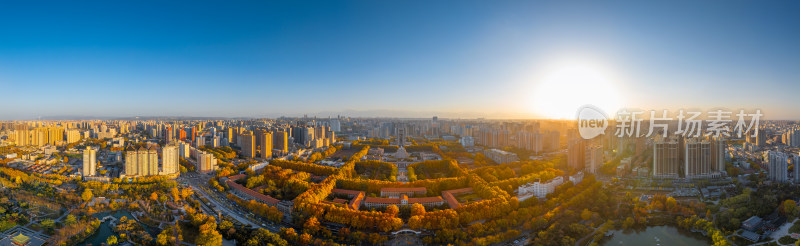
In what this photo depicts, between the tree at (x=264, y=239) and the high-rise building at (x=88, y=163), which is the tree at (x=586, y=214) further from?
the high-rise building at (x=88, y=163)

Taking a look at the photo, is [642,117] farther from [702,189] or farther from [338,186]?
[338,186]

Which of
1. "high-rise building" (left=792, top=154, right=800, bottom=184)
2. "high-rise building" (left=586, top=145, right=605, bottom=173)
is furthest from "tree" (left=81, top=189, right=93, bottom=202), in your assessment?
"high-rise building" (left=792, top=154, right=800, bottom=184)

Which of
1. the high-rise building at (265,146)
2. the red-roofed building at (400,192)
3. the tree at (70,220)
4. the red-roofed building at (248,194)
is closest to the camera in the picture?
the tree at (70,220)

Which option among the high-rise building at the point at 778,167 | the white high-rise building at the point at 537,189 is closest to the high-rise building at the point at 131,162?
the white high-rise building at the point at 537,189

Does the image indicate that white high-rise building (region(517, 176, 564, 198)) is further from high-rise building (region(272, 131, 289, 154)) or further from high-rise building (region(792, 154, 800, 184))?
high-rise building (region(272, 131, 289, 154))

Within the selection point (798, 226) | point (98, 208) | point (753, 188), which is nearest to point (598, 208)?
point (798, 226)
